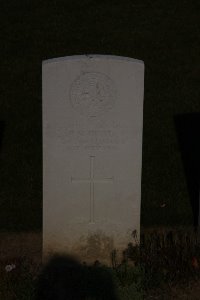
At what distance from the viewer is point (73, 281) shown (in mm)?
5688

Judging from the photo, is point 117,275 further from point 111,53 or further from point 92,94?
point 111,53

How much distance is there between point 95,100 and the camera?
5.47 meters

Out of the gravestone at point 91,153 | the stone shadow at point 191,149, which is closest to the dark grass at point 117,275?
the gravestone at point 91,153

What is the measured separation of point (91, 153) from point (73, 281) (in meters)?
1.24

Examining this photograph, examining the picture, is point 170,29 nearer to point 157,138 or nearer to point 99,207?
point 157,138

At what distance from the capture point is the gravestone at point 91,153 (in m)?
5.43

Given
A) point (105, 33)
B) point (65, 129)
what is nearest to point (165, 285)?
point (65, 129)

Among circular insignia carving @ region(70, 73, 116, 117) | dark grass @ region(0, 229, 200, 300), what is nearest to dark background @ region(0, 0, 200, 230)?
dark grass @ region(0, 229, 200, 300)

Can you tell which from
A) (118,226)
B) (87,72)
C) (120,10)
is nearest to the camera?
(87,72)

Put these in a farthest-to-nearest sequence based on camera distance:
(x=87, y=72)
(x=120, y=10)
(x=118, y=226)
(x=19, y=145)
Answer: (x=120, y=10) → (x=19, y=145) → (x=118, y=226) → (x=87, y=72)

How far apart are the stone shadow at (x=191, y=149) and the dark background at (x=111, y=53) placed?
86 mm

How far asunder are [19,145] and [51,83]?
4.14 metres

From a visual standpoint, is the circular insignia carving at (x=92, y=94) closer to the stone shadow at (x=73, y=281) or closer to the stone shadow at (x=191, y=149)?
the stone shadow at (x=73, y=281)

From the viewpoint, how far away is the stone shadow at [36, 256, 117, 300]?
5.46m
